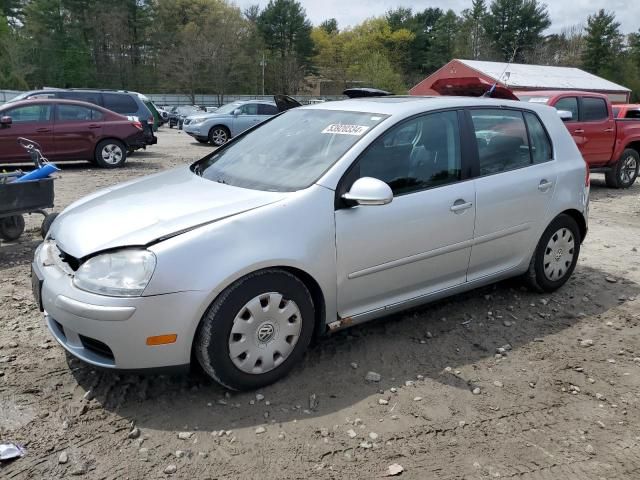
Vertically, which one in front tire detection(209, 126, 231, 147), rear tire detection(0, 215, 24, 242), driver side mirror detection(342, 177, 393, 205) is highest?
driver side mirror detection(342, 177, 393, 205)

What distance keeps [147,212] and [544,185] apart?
9.86ft

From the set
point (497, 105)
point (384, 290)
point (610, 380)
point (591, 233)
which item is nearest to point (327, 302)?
point (384, 290)

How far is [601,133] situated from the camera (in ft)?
34.7

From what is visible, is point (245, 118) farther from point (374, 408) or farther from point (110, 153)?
point (374, 408)

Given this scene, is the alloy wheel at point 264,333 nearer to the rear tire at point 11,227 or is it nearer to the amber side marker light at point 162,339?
the amber side marker light at point 162,339

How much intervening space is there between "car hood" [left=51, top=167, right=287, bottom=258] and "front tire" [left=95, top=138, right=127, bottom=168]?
29.9 feet

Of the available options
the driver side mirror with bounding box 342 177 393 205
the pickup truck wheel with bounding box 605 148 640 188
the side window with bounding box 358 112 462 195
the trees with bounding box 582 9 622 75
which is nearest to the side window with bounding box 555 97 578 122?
the pickup truck wheel with bounding box 605 148 640 188

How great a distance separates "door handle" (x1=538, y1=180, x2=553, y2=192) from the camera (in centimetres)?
436

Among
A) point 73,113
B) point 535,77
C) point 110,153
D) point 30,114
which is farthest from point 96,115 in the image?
point 535,77

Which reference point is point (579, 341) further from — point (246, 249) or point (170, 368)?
point (170, 368)

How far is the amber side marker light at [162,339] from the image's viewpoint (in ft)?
9.16

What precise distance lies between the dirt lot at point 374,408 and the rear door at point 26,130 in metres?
7.89

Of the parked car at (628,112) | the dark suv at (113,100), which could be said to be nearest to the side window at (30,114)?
the dark suv at (113,100)

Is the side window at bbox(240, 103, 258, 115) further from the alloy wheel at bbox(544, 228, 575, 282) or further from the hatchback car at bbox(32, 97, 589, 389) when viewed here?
the alloy wheel at bbox(544, 228, 575, 282)
